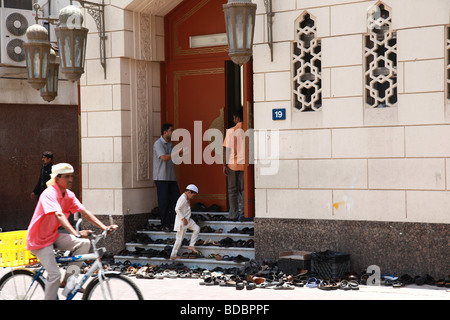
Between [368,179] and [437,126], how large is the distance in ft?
4.05

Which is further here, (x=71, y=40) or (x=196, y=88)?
(x=196, y=88)

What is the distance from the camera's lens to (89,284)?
6.70 metres

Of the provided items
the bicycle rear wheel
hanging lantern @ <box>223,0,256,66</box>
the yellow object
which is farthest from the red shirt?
hanging lantern @ <box>223,0,256,66</box>

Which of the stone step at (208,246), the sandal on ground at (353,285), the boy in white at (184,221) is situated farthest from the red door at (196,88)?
the sandal on ground at (353,285)

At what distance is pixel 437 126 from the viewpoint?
9.62 m

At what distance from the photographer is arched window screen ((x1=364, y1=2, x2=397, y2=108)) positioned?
10070 millimetres

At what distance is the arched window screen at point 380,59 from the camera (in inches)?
396

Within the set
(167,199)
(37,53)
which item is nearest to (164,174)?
(167,199)

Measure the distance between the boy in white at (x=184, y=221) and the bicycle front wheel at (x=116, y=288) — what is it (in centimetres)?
477

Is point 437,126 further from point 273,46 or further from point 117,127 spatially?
point 117,127

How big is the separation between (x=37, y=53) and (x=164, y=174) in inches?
121

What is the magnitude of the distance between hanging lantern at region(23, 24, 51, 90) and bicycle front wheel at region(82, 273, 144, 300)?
682cm

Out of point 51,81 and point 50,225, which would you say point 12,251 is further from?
point 51,81

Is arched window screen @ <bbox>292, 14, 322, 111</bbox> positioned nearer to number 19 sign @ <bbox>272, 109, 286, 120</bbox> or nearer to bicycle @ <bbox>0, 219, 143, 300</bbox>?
number 19 sign @ <bbox>272, 109, 286, 120</bbox>
